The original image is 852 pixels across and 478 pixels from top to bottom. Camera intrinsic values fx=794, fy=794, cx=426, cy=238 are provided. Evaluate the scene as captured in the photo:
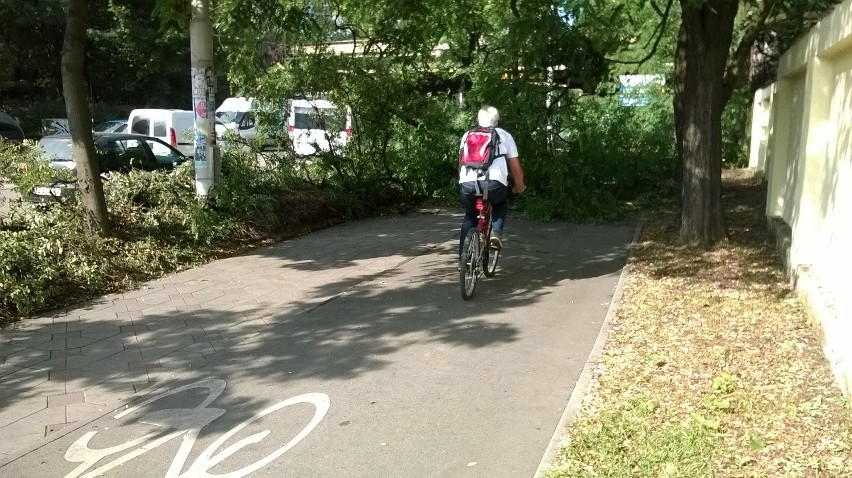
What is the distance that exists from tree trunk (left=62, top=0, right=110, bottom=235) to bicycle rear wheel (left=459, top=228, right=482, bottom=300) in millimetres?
4064

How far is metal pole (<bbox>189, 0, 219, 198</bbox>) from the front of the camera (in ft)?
32.6

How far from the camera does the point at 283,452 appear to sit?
4375mm

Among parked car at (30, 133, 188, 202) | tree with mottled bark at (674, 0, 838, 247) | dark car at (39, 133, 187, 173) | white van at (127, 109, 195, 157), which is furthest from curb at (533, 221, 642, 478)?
white van at (127, 109, 195, 157)

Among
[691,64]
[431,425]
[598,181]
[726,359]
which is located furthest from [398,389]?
[598,181]

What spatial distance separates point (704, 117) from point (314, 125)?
654cm

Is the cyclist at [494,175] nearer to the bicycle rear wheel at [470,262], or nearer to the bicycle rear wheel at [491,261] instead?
the bicycle rear wheel at [470,262]

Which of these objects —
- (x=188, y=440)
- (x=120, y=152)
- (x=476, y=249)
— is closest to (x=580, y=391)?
(x=188, y=440)

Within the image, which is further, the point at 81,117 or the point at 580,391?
the point at 81,117

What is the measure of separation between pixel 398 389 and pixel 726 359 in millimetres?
2269

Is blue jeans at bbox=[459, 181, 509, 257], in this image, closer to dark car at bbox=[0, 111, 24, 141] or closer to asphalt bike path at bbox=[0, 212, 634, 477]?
asphalt bike path at bbox=[0, 212, 634, 477]

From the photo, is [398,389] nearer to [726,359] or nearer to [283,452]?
[283,452]

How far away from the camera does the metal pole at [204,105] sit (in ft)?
32.6

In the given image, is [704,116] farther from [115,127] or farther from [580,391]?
[115,127]

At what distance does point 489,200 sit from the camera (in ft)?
24.8
